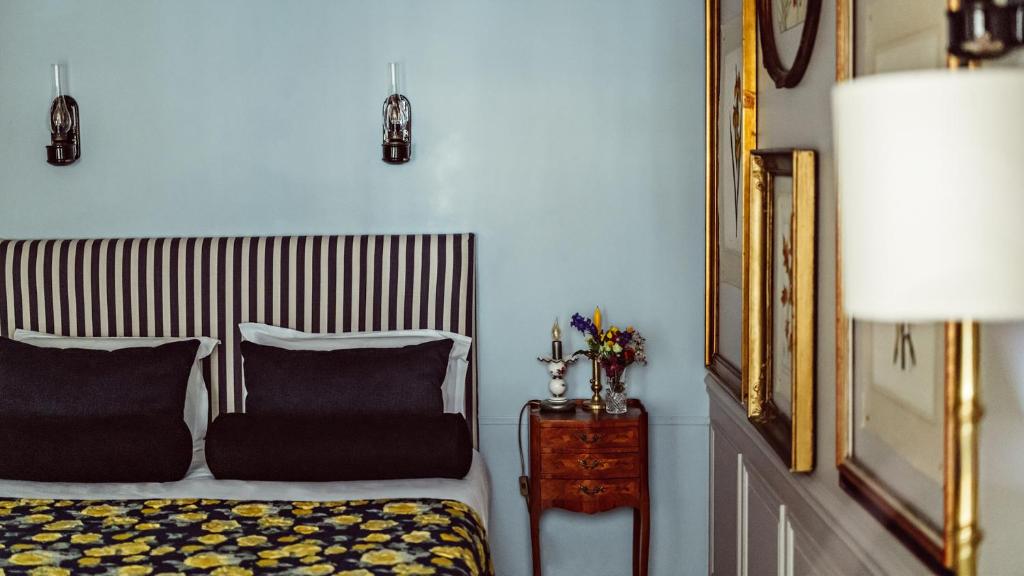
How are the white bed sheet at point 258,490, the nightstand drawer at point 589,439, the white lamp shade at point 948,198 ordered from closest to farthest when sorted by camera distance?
1. the white lamp shade at point 948,198
2. the white bed sheet at point 258,490
3. the nightstand drawer at point 589,439

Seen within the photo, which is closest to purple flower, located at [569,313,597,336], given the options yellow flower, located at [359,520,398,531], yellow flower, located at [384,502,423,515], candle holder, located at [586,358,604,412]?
candle holder, located at [586,358,604,412]

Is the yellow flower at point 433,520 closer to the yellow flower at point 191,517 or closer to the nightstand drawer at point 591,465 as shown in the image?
the yellow flower at point 191,517

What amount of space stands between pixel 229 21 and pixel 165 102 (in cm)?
41

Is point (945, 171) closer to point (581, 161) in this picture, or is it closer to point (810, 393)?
point (810, 393)

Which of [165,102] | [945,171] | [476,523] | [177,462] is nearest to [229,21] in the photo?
[165,102]

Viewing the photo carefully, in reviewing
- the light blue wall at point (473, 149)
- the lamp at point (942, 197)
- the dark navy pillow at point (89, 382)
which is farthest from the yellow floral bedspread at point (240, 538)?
the lamp at point (942, 197)

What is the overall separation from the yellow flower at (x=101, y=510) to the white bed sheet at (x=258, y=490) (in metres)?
0.16

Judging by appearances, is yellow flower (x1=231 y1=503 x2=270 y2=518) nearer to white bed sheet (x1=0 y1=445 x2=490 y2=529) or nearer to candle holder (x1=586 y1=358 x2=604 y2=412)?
white bed sheet (x1=0 y1=445 x2=490 y2=529)

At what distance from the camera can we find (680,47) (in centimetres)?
404

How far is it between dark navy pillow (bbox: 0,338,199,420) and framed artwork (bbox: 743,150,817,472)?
6.33 ft

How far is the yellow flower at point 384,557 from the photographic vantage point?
260cm

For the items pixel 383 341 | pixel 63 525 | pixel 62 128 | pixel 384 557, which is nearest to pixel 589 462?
pixel 383 341

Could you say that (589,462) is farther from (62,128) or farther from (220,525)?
(62,128)

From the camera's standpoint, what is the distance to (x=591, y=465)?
147 inches
